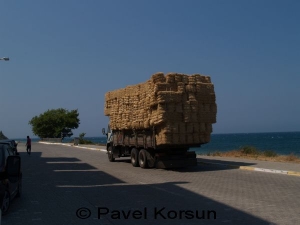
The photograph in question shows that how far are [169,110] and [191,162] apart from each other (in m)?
2.98

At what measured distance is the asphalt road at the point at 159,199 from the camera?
8.76 m

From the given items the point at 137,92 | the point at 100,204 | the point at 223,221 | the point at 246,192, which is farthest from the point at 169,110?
the point at 223,221

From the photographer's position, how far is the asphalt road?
8758 mm

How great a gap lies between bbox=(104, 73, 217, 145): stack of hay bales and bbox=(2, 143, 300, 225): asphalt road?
207cm

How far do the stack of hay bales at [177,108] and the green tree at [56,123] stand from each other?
65926 mm

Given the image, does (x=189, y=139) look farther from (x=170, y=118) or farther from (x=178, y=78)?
(x=178, y=78)

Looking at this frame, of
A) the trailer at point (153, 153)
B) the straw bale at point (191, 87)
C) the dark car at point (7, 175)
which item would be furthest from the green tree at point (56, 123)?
the dark car at point (7, 175)

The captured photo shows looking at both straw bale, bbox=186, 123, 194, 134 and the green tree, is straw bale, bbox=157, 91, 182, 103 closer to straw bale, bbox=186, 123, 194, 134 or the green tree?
straw bale, bbox=186, 123, 194, 134

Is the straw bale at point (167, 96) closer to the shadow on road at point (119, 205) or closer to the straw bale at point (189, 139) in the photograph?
the straw bale at point (189, 139)

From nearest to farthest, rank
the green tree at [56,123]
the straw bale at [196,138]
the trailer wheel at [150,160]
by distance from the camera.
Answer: the straw bale at [196,138] → the trailer wheel at [150,160] → the green tree at [56,123]

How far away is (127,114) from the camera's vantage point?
71.8 ft

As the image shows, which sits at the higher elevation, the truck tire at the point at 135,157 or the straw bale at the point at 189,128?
the straw bale at the point at 189,128

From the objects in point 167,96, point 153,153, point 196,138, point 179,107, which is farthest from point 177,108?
point 153,153

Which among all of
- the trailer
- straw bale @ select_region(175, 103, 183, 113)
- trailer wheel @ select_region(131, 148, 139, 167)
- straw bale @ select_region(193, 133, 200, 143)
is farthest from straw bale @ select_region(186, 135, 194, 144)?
trailer wheel @ select_region(131, 148, 139, 167)
